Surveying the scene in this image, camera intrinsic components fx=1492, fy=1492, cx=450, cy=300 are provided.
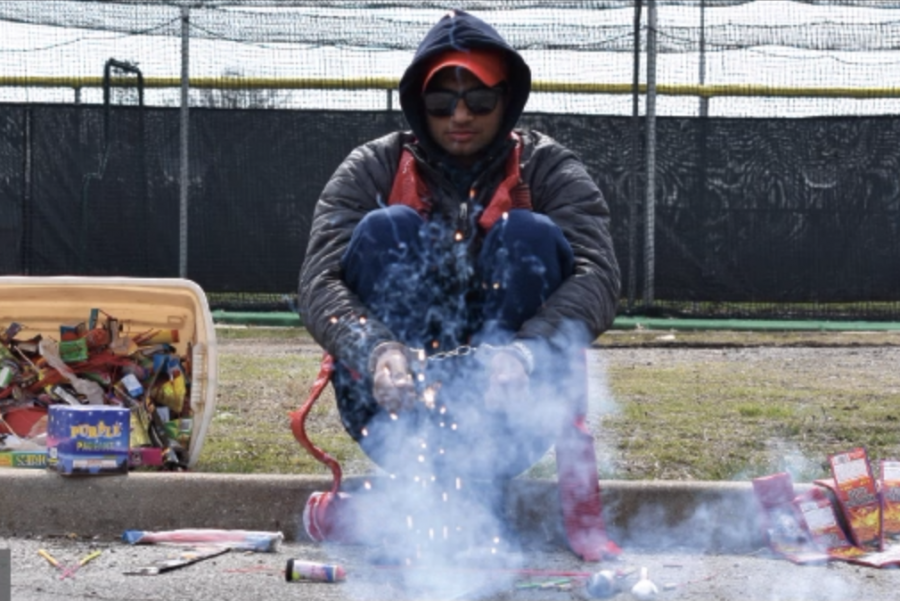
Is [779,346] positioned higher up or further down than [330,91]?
further down

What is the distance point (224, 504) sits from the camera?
405 centimetres

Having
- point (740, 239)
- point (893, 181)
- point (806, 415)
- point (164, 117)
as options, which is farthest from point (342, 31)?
point (806, 415)

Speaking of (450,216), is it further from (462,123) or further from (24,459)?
(24,459)

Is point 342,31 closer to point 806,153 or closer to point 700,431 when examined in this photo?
point 806,153

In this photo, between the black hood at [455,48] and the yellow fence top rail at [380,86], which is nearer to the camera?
the black hood at [455,48]

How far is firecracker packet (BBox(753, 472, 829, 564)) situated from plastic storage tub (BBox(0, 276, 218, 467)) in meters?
1.73

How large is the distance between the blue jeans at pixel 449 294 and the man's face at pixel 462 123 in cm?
24

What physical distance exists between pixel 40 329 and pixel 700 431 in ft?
7.42

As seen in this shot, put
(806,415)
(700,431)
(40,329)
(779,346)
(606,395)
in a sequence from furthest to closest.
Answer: (779,346)
(606,395)
(806,415)
(700,431)
(40,329)

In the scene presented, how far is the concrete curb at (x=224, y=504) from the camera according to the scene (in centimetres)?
402

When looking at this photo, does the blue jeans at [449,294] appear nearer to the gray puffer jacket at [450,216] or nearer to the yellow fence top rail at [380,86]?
the gray puffer jacket at [450,216]

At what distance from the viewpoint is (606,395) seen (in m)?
6.43

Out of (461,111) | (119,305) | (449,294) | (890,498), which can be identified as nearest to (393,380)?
(449,294)

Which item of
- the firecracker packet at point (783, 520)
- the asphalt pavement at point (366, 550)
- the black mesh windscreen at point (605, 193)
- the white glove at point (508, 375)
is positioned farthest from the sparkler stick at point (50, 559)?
the black mesh windscreen at point (605, 193)
